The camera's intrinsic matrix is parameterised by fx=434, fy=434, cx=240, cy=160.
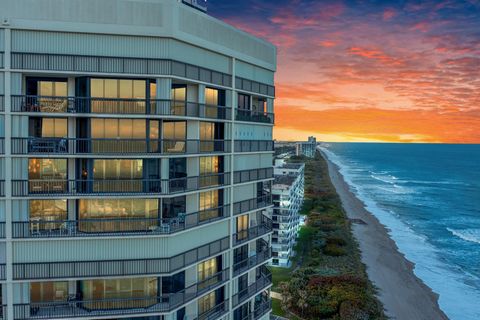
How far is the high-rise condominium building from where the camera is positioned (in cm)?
2438

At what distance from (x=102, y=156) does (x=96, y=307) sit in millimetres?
9071

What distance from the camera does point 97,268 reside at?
25.5m

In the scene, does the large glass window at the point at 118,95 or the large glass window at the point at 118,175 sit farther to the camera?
the large glass window at the point at 118,175

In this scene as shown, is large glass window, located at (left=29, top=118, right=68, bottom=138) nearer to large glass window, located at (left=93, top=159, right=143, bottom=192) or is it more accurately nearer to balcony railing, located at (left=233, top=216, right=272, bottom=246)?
large glass window, located at (left=93, top=159, right=143, bottom=192)

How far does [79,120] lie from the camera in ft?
85.1

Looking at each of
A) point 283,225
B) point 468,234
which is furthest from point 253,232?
point 468,234

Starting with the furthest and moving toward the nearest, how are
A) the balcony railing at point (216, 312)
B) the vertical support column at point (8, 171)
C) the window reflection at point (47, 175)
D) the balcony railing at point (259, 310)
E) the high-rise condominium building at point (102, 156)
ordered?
the balcony railing at point (259, 310), the balcony railing at point (216, 312), the window reflection at point (47, 175), the high-rise condominium building at point (102, 156), the vertical support column at point (8, 171)

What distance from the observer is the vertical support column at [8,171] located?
23906 mm

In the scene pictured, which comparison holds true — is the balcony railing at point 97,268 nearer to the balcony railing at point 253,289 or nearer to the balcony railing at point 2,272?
the balcony railing at point 2,272

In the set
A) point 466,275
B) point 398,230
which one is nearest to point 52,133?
point 466,275

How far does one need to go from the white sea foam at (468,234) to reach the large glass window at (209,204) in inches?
3984

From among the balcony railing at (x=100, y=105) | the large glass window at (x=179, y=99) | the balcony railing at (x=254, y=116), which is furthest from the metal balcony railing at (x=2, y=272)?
the balcony railing at (x=254, y=116)

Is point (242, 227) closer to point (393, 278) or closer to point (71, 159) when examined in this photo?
point (71, 159)

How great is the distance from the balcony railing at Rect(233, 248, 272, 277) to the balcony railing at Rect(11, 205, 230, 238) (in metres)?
7.74
